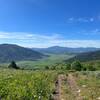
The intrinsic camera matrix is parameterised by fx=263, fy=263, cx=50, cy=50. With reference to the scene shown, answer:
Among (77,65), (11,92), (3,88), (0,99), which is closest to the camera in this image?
(0,99)

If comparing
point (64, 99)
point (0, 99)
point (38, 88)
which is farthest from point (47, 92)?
point (0, 99)

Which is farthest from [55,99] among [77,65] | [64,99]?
[77,65]

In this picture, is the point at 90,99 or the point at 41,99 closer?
the point at 41,99

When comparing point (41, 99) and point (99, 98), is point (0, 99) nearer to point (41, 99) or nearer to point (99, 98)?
point (41, 99)

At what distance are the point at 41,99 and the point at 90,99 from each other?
4.05 m

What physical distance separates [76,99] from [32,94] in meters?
3.67

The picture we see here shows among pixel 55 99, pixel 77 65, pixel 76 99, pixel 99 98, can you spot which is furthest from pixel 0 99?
pixel 77 65

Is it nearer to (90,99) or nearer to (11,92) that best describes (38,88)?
(11,92)

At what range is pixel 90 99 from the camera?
20.6m

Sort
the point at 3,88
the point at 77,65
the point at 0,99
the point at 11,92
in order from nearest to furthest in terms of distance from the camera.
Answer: the point at 0,99 → the point at 11,92 → the point at 3,88 → the point at 77,65

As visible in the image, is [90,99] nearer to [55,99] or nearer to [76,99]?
[76,99]

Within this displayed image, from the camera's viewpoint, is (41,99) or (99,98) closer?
(41,99)

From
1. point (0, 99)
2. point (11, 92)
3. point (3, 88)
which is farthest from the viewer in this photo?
point (3, 88)

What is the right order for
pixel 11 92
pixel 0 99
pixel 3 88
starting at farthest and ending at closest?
pixel 3 88 → pixel 11 92 → pixel 0 99
